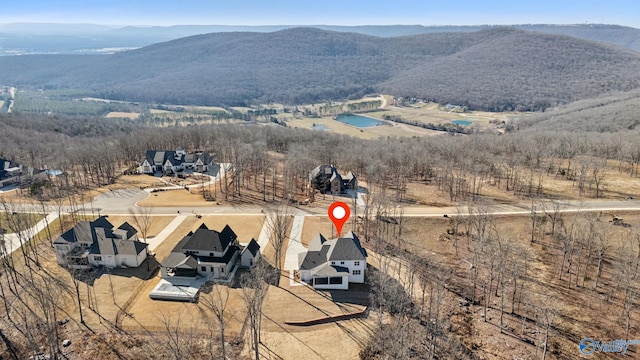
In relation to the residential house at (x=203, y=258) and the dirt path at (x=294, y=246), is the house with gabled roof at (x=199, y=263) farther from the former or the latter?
the dirt path at (x=294, y=246)

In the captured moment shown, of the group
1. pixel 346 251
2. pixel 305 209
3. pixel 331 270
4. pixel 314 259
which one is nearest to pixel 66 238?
pixel 314 259

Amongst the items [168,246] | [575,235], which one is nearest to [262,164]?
[168,246]

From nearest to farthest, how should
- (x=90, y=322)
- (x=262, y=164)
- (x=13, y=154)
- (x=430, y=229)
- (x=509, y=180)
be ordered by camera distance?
(x=90, y=322), (x=430, y=229), (x=509, y=180), (x=262, y=164), (x=13, y=154)

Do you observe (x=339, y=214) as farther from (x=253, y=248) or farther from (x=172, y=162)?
(x=172, y=162)

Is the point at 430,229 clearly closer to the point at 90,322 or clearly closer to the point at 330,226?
the point at 330,226

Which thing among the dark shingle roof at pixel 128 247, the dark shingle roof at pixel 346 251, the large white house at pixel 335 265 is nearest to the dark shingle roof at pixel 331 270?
the large white house at pixel 335 265

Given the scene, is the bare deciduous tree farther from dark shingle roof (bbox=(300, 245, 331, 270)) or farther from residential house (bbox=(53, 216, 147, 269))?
residential house (bbox=(53, 216, 147, 269))
